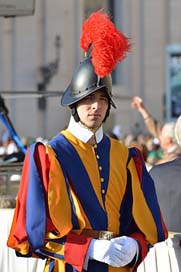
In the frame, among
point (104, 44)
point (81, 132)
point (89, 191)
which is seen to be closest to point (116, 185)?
point (89, 191)

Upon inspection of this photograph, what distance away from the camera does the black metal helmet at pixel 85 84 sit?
340cm

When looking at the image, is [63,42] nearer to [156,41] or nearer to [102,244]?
[156,41]

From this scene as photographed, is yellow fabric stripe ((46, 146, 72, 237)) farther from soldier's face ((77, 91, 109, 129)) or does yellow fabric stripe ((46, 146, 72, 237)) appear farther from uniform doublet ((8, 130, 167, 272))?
soldier's face ((77, 91, 109, 129))

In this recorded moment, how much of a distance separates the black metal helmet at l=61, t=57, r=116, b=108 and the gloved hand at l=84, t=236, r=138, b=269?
0.55m

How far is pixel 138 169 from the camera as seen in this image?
3.53 m

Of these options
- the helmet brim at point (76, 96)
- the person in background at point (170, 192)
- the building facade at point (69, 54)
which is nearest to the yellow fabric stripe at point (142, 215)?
the helmet brim at point (76, 96)

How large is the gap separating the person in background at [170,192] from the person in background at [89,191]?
0.51 metres

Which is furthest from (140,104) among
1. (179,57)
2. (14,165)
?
(179,57)

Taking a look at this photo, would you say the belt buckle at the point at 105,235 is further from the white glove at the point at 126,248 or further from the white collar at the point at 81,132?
the white collar at the point at 81,132

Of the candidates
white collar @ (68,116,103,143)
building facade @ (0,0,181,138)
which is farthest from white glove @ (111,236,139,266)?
building facade @ (0,0,181,138)

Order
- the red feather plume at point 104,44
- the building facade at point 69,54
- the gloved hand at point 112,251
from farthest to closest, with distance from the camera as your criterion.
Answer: the building facade at point 69,54 → the red feather plume at point 104,44 → the gloved hand at point 112,251

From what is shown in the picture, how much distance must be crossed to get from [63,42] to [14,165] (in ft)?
62.2

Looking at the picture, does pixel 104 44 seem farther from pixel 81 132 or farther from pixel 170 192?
pixel 170 192

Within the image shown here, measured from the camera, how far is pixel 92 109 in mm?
3408
